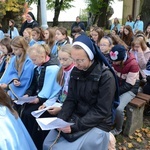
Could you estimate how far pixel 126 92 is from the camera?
11.8 ft

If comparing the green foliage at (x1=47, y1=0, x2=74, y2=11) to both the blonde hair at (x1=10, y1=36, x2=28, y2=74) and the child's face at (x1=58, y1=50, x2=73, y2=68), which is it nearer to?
the blonde hair at (x1=10, y1=36, x2=28, y2=74)

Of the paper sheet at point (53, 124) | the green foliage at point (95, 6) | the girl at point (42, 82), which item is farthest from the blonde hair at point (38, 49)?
the green foliage at point (95, 6)

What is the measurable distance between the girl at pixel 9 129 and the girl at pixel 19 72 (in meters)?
1.77

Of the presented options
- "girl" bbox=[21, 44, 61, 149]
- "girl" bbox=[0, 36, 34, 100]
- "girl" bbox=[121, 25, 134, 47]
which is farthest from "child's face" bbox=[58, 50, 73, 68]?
"girl" bbox=[121, 25, 134, 47]

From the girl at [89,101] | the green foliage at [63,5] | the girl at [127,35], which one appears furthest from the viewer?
the green foliage at [63,5]

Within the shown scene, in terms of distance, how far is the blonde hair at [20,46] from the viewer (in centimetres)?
371

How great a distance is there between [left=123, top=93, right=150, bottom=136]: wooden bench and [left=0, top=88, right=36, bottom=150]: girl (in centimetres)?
197

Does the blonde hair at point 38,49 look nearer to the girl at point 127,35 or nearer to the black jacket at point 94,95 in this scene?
the black jacket at point 94,95

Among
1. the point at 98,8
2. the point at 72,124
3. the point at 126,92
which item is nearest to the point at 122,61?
the point at 126,92

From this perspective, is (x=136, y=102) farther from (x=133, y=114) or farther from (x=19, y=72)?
(x=19, y=72)

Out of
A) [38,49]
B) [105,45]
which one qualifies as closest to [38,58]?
[38,49]

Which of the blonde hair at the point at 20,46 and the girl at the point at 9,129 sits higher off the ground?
the blonde hair at the point at 20,46

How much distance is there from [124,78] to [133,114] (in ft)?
1.87

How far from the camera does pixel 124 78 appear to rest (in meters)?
3.62
